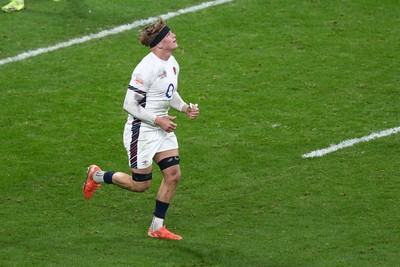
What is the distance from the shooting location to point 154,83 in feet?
38.6

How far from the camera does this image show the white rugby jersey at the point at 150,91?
461 inches

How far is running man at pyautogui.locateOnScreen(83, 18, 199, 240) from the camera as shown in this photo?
461 inches

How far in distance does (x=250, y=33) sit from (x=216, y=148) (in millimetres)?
3828

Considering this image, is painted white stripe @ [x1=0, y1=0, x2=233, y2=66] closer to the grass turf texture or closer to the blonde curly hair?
the grass turf texture

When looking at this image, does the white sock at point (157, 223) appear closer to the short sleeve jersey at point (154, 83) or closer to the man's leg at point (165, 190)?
the man's leg at point (165, 190)

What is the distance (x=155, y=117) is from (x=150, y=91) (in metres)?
0.30

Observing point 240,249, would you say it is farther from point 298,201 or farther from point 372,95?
point 372,95

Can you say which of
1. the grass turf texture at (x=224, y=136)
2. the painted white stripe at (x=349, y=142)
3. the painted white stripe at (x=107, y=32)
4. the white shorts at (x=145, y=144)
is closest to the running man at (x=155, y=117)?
the white shorts at (x=145, y=144)

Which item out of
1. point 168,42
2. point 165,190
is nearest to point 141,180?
point 165,190

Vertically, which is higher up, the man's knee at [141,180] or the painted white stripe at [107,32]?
the man's knee at [141,180]

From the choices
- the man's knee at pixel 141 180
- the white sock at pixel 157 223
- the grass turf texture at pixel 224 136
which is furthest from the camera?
the man's knee at pixel 141 180

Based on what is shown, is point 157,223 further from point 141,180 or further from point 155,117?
point 155,117

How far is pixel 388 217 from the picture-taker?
12.2 meters

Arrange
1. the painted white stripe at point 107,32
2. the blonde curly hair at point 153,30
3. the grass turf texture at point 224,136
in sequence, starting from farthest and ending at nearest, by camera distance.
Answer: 1. the painted white stripe at point 107,32
2. the blonde curly hair at point 153,30
3. the grass turf texture at point 224,136
